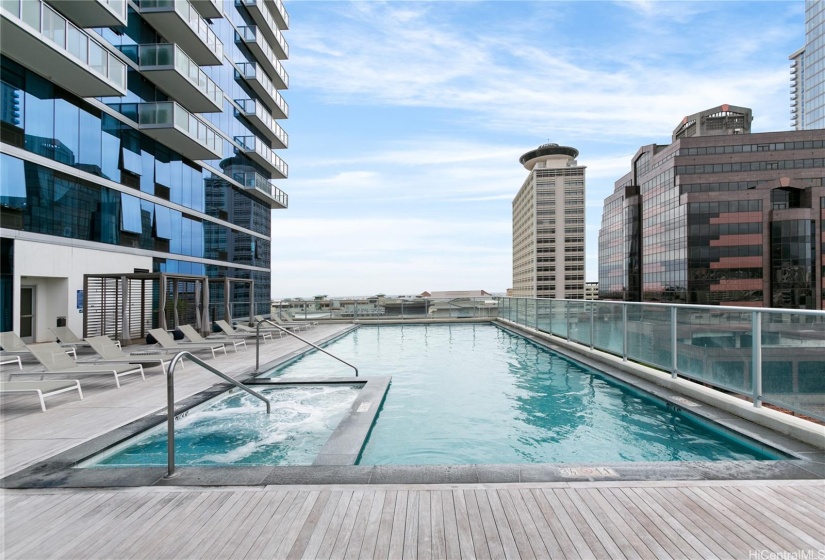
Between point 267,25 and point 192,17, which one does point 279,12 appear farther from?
point 192,17

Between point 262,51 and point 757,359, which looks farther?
point 262,51

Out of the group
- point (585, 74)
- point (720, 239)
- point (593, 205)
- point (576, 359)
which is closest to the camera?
point (576, 359)

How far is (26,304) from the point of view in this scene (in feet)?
41.9

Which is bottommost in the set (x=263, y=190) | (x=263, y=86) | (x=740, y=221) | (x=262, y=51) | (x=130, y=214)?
(x=130, y=214)

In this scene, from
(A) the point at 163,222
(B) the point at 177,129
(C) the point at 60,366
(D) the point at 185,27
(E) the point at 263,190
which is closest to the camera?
(C) the point at 60,366

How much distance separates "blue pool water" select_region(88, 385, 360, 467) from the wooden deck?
1232 mm

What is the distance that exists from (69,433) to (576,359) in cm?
869

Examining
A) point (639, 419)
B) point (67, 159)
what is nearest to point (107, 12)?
point (67, 159)

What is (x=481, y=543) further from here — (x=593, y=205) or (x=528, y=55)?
(x=593, y=205)

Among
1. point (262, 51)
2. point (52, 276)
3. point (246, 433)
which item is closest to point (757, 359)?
point (246, 433)

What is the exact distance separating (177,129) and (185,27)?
177 inches

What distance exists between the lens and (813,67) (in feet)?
370

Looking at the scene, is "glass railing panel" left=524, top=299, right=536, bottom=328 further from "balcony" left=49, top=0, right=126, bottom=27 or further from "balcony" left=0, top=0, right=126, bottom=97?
"balcony" left=49, top=0, right=126, bottom=27

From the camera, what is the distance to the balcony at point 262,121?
2591 centimetres
